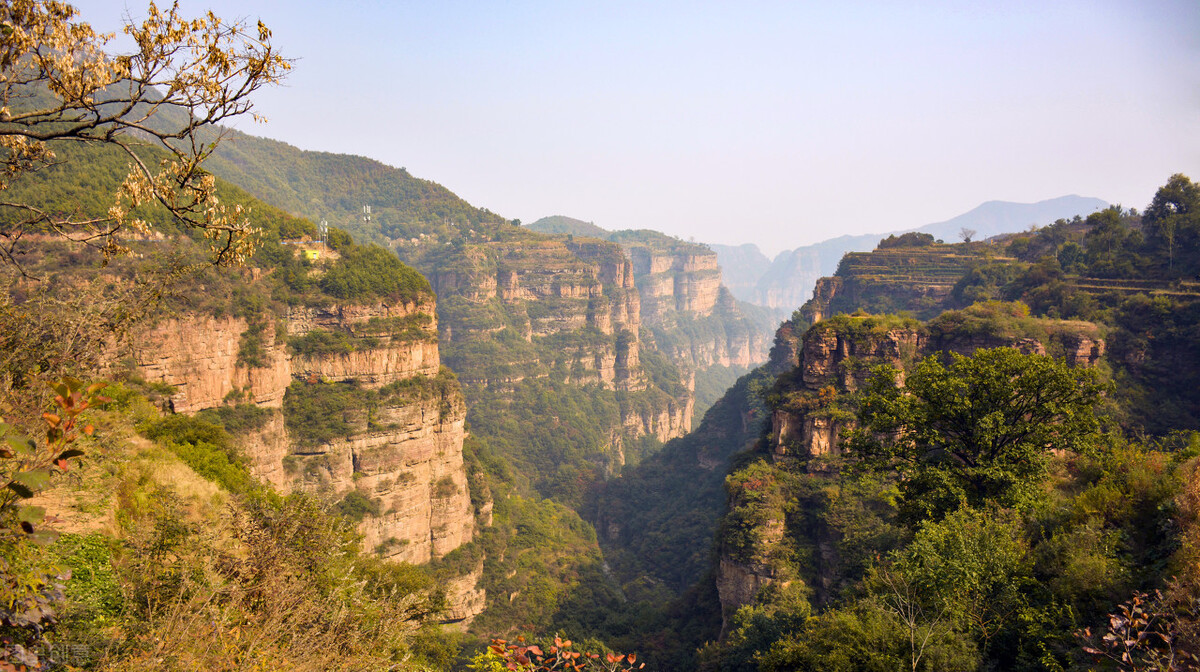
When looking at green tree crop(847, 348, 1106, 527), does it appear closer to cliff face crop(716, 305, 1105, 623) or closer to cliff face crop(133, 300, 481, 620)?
cliff face crop(716, 305, 1105, 623)

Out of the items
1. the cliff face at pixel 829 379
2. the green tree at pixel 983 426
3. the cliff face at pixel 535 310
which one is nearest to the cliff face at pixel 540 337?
the cliff face at pixel 535 310

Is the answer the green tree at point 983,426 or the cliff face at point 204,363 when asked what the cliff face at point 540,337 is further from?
the green tree at point 983,426

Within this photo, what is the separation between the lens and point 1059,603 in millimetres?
11969

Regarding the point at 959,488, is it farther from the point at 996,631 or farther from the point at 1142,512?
the point at 996,631

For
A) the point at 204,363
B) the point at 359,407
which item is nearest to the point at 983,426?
the point at 204,363

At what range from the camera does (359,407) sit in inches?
1843

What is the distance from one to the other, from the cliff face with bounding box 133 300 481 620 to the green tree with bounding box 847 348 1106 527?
3460 cm

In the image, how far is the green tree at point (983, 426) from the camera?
1662 cm

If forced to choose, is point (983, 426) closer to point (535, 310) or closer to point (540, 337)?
point (540, 337)

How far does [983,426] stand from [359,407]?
1637 inches

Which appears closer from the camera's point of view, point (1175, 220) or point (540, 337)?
point (1175, 220)

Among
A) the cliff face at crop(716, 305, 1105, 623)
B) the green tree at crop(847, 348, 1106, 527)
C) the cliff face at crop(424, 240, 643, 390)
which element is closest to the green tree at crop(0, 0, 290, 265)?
the green tree at crop(847, 348, 1106, 527)

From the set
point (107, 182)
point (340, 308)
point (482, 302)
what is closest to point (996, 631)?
point (340, 308)

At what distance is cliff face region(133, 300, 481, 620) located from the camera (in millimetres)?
38750
